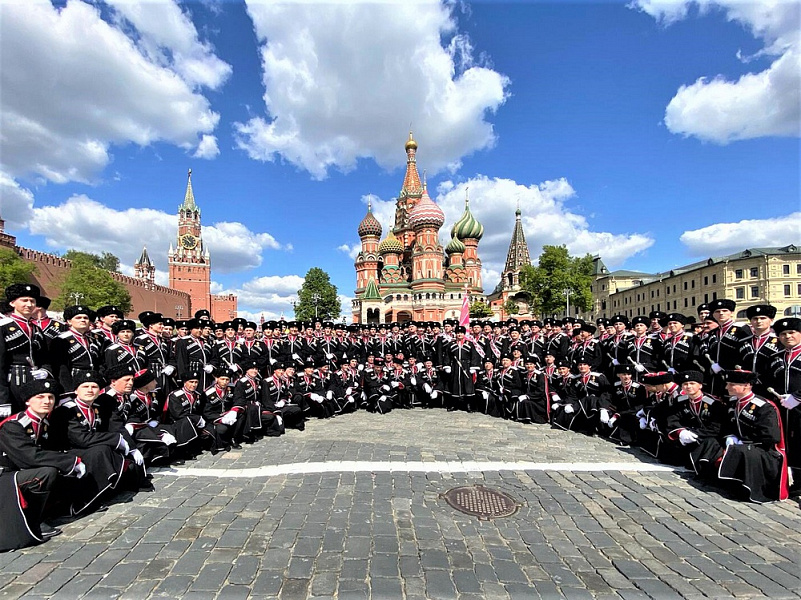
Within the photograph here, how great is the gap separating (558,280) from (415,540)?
1978 inches

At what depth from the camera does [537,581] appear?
368 centimetres

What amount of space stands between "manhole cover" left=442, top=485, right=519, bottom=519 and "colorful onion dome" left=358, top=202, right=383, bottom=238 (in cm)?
7475

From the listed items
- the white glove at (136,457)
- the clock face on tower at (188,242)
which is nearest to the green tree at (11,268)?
the white glove at (136,457)

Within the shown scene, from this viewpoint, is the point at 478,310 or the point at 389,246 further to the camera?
the point at 389,246

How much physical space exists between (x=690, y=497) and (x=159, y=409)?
8896 millimetres

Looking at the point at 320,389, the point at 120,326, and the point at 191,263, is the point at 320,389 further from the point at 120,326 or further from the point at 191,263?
the point at 191,263

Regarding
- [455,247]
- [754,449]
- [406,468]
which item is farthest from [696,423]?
[455,247]

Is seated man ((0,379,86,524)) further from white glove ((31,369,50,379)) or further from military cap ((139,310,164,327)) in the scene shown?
military cap ((139,310,164,327))

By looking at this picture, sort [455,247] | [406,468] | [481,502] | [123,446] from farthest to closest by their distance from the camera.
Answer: [455,247] < [406,468] < [123,446] < [481,502]

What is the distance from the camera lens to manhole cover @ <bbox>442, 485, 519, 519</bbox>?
502 centimetres

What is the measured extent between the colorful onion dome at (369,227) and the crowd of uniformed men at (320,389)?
66.2 meters

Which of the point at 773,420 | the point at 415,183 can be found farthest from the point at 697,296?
the point at 773,420

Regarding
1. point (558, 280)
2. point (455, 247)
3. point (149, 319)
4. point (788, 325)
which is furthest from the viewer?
point (455, 247)

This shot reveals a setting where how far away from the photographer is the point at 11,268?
142 feet
